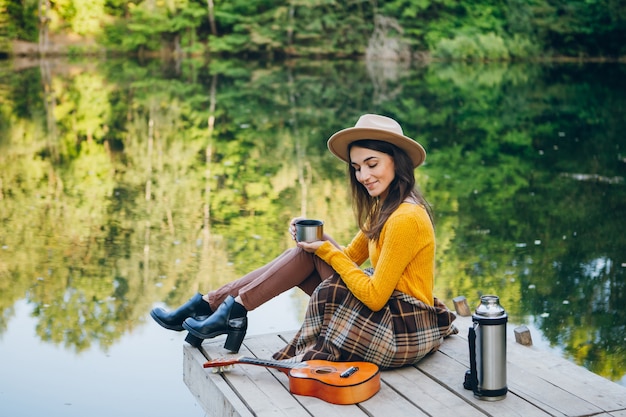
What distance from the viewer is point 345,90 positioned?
21.0 m

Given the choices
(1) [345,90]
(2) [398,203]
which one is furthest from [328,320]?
(1) [345,90]

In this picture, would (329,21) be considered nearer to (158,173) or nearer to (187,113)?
(187,113)

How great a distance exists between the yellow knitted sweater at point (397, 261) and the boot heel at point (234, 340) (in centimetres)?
54

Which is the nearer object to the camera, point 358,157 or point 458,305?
point 358,157

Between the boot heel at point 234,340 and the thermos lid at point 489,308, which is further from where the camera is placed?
the boot heel at point 234,340

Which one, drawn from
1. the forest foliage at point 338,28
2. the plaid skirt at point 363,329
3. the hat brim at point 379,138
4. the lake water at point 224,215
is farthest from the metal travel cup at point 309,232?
the forest foliage at point 338,28

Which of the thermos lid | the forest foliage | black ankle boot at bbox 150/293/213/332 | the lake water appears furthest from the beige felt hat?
the forest foliage

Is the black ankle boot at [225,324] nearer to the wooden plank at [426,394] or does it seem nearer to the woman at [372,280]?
the woman at [372,280]

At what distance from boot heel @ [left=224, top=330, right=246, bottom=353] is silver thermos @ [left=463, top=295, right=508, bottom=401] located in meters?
1.04

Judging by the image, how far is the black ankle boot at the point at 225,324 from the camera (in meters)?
3.94

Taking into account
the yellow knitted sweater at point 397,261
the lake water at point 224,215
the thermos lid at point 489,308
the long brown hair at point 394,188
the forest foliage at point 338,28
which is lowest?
the lake water at point 224,215

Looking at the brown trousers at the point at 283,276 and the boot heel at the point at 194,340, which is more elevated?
the brown trousers at the point at 283,276

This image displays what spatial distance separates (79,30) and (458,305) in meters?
30.5

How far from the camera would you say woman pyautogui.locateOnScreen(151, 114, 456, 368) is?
11.8 ft
